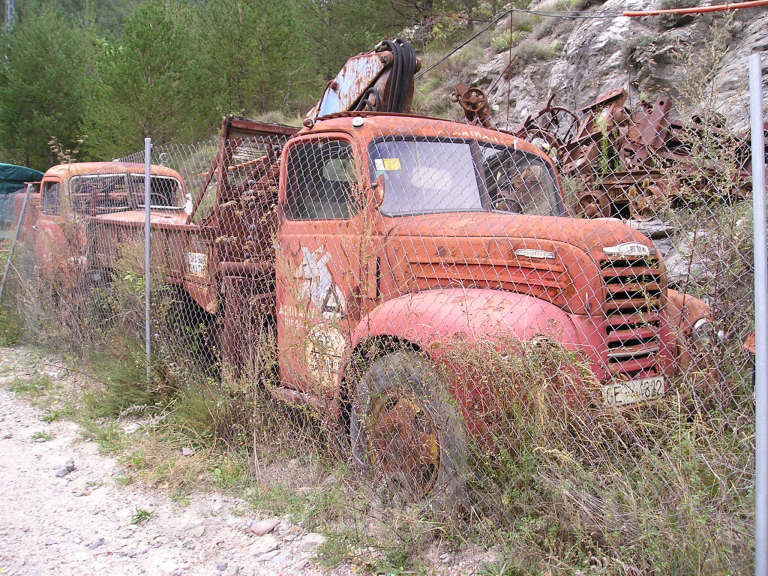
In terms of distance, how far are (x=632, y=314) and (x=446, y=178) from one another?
5.08 feet

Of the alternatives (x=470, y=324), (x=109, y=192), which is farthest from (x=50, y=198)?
(x=470, y=324)

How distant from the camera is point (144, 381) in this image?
5.06 m

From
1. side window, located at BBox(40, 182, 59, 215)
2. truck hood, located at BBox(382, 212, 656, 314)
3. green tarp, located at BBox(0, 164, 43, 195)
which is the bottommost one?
truck hood, located at BBox(382, 212, 656, 314)

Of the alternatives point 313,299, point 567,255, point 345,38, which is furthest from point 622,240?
point 345,38

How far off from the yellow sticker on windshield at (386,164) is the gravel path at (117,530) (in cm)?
226

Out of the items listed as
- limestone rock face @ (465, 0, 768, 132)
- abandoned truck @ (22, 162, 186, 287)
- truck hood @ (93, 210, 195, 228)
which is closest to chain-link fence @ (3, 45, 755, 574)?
truck hood @ (93, 210, 195, 228)

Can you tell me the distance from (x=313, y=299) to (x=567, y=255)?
1.76 meters

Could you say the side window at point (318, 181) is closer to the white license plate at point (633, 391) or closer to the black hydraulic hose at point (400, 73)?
the black hydraulic hose at point (400, 73)

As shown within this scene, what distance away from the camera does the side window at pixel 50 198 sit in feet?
27.7

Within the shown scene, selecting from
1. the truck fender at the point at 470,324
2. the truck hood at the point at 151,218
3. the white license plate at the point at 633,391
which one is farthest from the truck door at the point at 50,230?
the white license plate at the point at 633,391

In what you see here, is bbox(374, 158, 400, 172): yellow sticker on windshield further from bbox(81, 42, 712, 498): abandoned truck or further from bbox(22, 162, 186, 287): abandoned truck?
bbox(22, 162, 186, 287): abandoned truck

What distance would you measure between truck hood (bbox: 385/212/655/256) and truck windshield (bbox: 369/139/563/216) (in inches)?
5.9

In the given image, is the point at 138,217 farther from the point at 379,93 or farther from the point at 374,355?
the point at 374,355

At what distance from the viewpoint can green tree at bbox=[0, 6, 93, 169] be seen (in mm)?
21078
